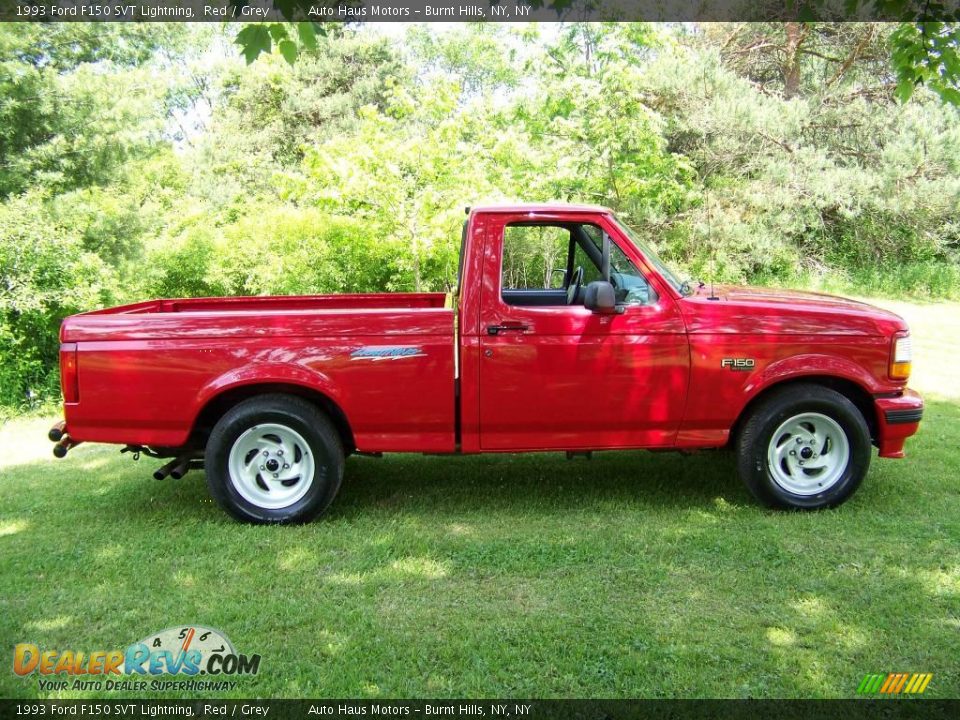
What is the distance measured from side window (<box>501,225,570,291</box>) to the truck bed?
1.04 m

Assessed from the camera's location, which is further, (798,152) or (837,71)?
(837,71)

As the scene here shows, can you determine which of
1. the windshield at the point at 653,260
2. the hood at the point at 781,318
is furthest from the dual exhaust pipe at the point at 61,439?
the hood at the point at 781,318

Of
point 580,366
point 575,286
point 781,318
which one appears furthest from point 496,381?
point 781,318

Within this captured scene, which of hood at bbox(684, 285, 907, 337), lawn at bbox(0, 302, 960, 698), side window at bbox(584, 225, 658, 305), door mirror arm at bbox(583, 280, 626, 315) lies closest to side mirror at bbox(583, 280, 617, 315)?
door mirror arm at bbox(583, 280, 626, 315)

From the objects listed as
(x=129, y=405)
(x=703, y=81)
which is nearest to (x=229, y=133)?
(x=703, y=81)

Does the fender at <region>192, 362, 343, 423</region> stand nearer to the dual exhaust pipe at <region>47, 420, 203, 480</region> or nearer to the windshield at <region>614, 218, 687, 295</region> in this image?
the dual exhaust pipe at <region>47, 420, 203, 480</region>

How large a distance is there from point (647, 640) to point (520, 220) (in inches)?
107

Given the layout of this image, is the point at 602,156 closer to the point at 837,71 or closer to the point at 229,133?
the point at 837,71

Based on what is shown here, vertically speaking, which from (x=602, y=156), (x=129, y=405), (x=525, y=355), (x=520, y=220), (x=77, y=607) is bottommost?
(x=77, y=607)

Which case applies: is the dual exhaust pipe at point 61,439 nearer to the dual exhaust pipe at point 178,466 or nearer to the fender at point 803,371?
the dual exhaust pipe at point 178,466

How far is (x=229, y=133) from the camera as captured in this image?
2917cm

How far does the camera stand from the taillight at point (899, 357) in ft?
17.0

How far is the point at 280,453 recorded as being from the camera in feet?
16.9

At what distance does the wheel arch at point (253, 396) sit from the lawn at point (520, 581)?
537 mm
